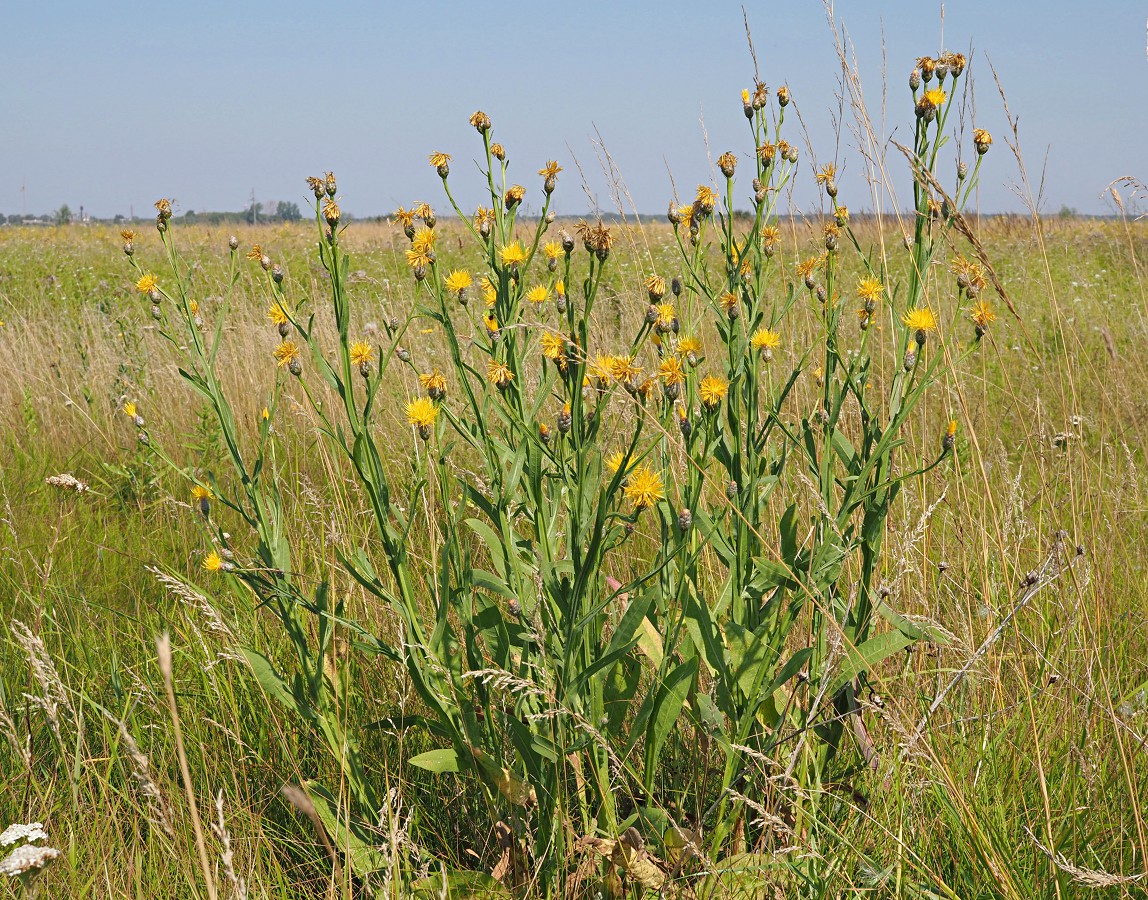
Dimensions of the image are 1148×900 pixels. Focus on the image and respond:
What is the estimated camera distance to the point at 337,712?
1579 mm

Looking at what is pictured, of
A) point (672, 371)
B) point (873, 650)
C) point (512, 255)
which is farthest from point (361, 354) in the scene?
point (873, 650)

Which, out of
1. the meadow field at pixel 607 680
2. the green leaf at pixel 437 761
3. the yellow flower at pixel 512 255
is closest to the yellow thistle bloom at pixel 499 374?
the meadow field at pixel 607 680

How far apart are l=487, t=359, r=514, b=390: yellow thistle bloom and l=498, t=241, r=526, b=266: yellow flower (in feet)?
0.51

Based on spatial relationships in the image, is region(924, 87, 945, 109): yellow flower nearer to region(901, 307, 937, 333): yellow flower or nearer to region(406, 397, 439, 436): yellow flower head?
region(901, 307, 937, 333): yellow flower

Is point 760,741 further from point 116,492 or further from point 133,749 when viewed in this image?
point 116,492

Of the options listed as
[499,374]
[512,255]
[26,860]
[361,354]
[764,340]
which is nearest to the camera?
[26,860]

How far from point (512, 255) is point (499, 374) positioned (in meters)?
0.22

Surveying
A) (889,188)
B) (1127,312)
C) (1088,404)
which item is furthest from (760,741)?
(1127,312)

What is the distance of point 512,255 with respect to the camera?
1418mm

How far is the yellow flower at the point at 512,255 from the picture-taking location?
4.50 ft

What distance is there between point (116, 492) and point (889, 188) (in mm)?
2825

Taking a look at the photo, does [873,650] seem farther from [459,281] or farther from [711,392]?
[459,281]

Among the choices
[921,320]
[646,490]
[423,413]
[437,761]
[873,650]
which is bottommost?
[437,761]

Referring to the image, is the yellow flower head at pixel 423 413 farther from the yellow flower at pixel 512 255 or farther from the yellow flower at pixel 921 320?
the yellow flower at pixel 921 320
